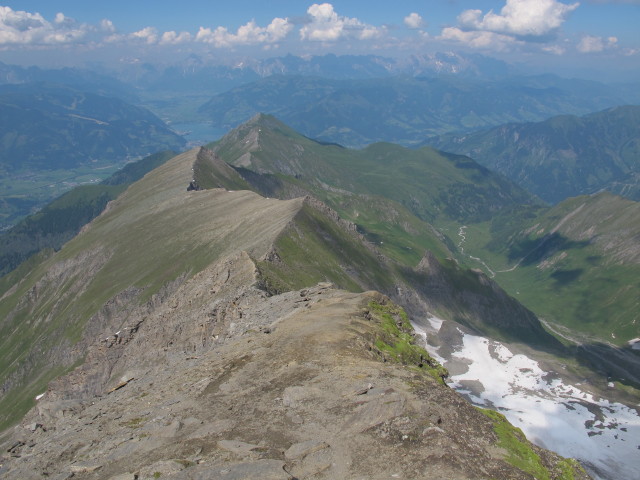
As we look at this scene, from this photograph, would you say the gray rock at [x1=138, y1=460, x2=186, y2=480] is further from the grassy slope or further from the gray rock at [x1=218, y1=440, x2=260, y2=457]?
the grassy slope

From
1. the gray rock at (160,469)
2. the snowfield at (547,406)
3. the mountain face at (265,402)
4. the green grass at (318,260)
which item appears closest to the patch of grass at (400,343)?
the mountain face at (265,402)

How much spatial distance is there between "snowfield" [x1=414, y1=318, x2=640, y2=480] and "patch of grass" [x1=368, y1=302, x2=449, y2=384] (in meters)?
75.3

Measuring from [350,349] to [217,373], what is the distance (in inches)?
455

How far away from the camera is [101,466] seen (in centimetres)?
3083

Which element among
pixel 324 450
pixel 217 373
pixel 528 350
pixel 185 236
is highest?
pixel 324 450

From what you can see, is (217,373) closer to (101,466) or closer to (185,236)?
(101,466)

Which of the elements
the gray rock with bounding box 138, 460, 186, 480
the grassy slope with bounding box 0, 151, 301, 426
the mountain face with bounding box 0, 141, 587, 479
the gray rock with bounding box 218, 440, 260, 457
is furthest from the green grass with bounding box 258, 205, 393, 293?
the gray rock with bounding box 138, 460, 186, 480

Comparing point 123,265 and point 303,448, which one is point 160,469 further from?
point 123,265

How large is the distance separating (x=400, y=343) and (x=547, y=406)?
99.8m

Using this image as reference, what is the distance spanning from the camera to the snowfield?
112750 mm

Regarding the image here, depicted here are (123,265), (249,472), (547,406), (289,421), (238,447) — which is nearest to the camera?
(249,472)

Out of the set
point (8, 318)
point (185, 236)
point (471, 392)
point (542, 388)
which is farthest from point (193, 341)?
point (8, 318)

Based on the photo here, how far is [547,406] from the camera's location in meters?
129

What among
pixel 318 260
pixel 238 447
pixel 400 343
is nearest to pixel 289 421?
pixel 238 447
